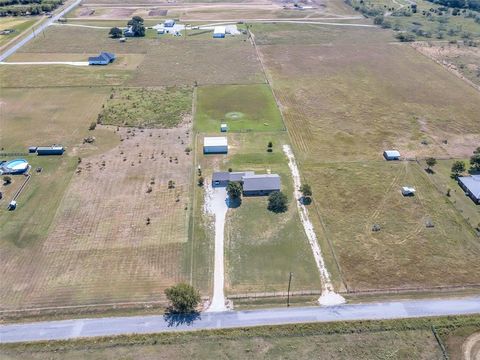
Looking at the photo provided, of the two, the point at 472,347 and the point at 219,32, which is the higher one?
the point at 219,32

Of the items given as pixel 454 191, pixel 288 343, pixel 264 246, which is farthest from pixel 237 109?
pixel 288 343

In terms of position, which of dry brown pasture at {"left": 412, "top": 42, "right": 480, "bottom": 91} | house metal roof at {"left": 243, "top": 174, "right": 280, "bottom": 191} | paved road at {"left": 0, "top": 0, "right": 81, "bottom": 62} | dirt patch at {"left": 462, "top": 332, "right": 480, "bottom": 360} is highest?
paved road at {"left": 0, "top": 0, "right": 81, "bottom": 62}

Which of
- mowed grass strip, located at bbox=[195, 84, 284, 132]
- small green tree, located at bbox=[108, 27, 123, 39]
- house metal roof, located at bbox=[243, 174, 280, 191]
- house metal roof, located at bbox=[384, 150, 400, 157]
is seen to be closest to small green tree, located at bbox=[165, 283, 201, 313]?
house metal roof, located at bbox=[243, 174, 280, 191]

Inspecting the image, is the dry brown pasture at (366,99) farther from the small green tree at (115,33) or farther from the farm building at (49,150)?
the small green tree at (115,33)

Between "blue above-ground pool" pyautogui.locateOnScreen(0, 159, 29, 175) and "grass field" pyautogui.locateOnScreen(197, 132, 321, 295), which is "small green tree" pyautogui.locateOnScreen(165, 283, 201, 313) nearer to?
"grass field" pyautogui.locateOnScreen(197, 132, 321, 295)

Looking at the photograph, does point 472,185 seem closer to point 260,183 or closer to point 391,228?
point 391,228
